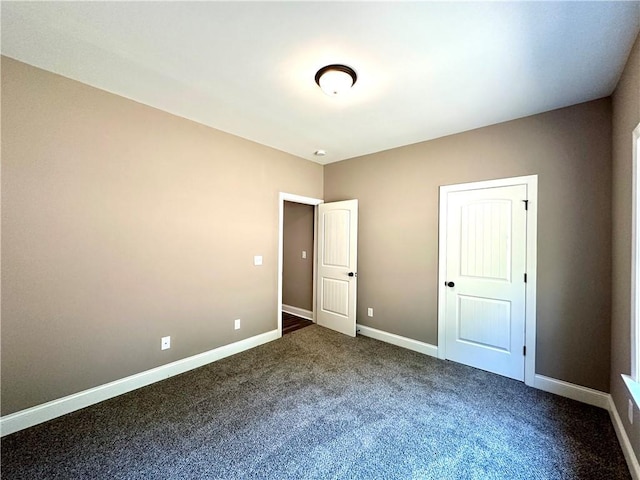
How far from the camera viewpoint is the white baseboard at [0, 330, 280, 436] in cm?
188

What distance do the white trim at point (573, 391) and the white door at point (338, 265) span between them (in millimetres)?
2097

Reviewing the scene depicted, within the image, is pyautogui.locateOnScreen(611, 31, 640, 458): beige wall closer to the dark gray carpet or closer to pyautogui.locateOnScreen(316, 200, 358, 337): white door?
the dark gray carpet

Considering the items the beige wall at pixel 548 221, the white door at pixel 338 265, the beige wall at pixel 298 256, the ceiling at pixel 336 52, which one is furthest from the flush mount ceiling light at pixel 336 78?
the beige wall at pixel 298 256

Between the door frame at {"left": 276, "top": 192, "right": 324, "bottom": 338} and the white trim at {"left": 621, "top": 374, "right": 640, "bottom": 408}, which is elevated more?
the door frame at {"left": 276, "top": 192, "right": 324, "bottom": 338}

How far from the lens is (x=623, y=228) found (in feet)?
6.16

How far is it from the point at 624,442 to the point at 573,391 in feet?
2.15

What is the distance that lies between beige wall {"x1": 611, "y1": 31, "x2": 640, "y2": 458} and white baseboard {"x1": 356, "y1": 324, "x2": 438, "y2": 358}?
4.98 feet

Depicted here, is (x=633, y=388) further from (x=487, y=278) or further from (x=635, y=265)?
(x=487, y=278)

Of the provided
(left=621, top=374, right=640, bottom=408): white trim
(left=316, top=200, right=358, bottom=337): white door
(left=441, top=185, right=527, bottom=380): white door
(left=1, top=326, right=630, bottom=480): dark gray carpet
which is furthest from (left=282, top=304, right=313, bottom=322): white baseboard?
(left=621, top=374, right=640, bottom=408): white trim

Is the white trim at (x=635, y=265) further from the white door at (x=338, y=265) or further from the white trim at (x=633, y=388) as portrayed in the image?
the white door at (x=338, y=265)

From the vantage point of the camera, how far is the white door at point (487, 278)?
8.71ft

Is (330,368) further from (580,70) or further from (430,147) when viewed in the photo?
(580,70)

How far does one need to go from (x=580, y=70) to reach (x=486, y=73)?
0.65 meters

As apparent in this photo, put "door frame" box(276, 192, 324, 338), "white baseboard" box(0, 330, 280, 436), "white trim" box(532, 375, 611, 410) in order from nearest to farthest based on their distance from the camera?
"white baseboard" box(0, 330, 280, 436) < "white trim" box(532, 375, 611, 410) < "door frame" box(276, 192, 324, 338)
